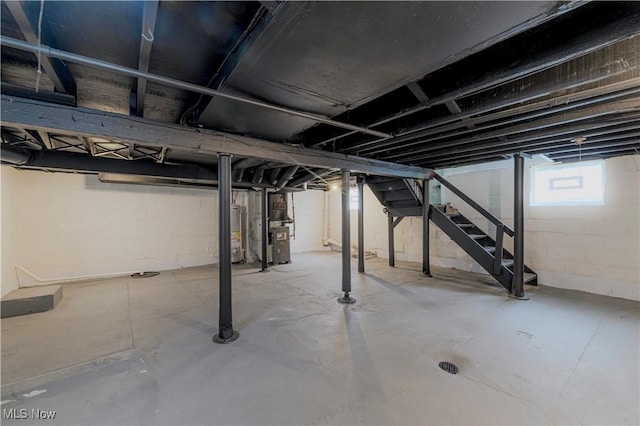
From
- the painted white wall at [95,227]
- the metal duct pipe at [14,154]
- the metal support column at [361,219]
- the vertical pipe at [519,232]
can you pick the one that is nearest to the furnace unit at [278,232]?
the painted white wall at [95,227]

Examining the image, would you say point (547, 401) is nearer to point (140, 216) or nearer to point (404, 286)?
point (404, 286)

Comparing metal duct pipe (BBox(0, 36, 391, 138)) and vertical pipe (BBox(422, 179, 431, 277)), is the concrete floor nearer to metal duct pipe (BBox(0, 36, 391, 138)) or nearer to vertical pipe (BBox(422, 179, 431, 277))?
vertical pipe (BBox(422, 179, 431, 277))

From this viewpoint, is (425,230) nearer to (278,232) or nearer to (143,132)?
(278,232)

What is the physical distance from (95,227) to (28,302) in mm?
2100

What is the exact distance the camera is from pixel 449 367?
2164 mm

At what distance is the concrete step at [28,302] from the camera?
3240 mm

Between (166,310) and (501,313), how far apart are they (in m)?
4.36

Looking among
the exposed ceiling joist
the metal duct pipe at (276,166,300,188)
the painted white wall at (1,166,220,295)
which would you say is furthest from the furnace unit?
the exposed ceiling joist

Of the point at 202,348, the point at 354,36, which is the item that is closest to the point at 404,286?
the point at 202,348

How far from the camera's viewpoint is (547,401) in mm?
1771

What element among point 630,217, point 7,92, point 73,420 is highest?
point 7,92

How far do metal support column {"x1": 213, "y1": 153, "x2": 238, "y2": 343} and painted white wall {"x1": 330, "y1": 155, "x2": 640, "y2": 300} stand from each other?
4948 mm

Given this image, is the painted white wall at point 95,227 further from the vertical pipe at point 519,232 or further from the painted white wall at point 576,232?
the vertical pipe at point 519,232

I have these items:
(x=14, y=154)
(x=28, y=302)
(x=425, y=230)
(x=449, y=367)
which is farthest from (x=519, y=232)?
(x=28, y=302)
